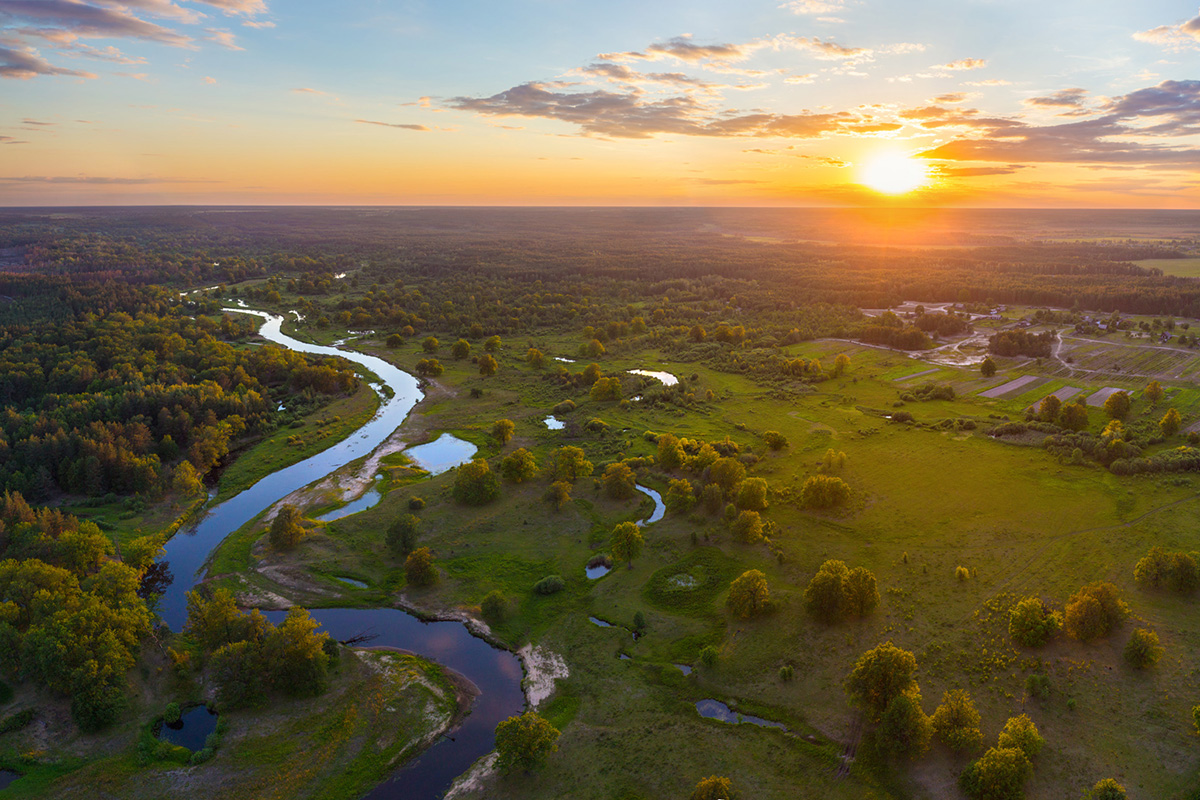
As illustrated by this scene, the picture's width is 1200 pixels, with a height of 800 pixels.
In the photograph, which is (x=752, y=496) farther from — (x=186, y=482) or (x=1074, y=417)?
(x=186, y=482)

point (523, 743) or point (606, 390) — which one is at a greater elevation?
point (606, 390)

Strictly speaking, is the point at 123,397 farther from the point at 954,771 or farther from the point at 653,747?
the point at 954,771

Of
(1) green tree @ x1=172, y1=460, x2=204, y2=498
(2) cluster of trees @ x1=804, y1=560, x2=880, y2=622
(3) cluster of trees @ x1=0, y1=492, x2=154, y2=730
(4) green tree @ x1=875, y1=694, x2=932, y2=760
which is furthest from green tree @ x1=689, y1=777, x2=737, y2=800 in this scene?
(1) green tree @ x1=172, y1=460, x2=204, y2=498

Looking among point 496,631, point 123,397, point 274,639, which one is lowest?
point 496,631

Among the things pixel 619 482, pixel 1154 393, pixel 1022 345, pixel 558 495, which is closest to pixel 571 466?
pixel 558 495

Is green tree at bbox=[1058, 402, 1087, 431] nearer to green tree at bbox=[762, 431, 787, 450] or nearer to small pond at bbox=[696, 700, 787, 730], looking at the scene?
green tree at bbox=[762, 431, 787, 450]

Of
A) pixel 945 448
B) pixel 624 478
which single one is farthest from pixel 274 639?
pixel 945 448

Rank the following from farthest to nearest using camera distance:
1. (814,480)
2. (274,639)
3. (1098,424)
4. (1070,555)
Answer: (1098,424) < (814,480) < (1070,555) < (274,639)
